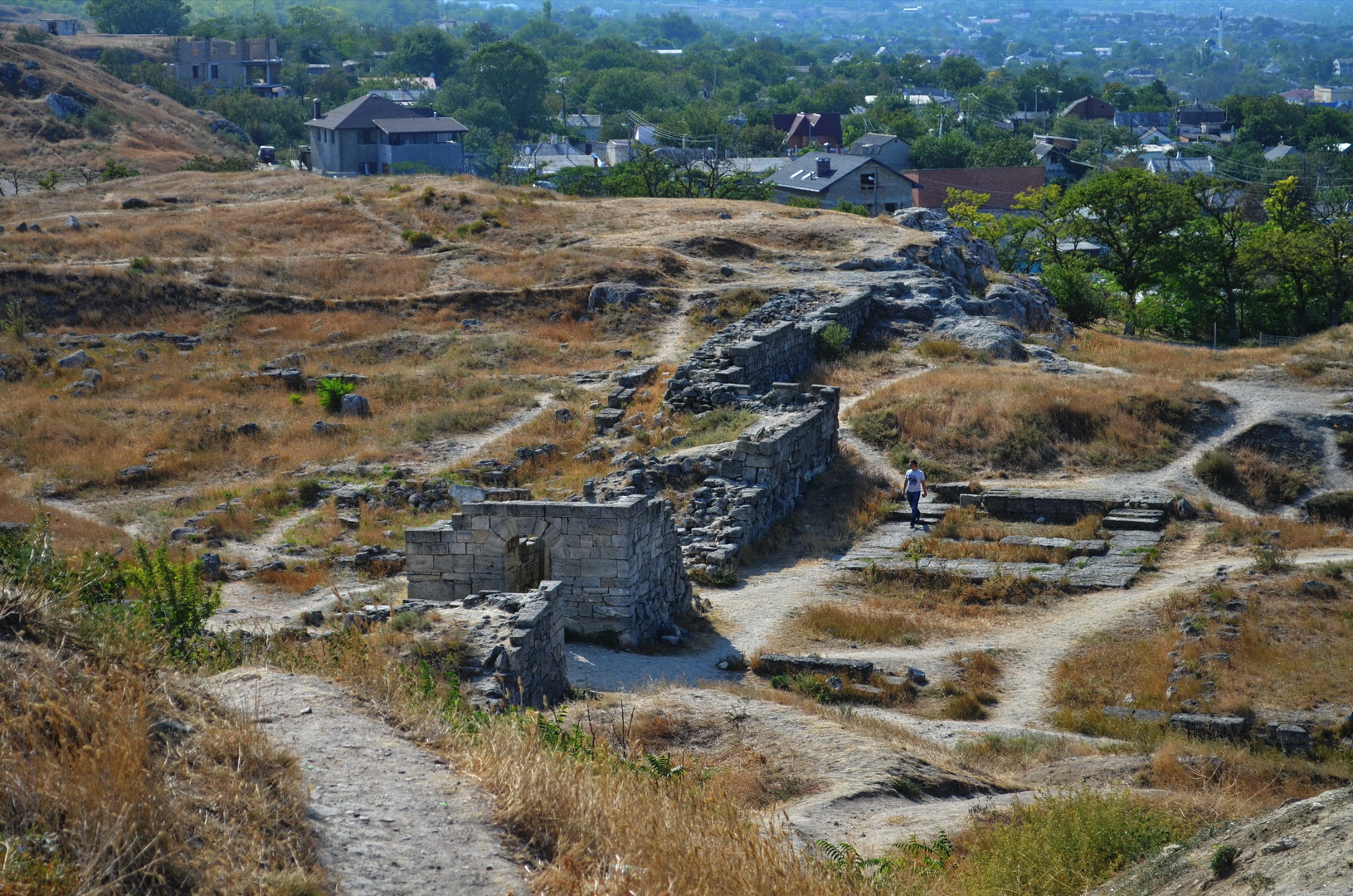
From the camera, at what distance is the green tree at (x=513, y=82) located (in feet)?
398

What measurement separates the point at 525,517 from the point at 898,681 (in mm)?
4260

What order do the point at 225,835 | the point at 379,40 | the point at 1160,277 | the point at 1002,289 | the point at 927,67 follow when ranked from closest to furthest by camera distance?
the point at 225,835
the point at 1002,289
the point at 1160,277
the point at 379,40
the point at 927,67

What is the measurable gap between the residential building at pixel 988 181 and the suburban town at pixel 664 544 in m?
27.2

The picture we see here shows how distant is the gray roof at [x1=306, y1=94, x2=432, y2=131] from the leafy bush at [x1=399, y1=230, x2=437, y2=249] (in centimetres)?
3406

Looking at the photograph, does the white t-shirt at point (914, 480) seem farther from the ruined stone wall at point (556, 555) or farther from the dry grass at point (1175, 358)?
the dry grass at point (1175, 358)

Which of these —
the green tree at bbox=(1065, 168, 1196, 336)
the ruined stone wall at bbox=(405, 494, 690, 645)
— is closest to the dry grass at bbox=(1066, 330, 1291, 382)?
the green tree at bbox=(1065, 168, 1196, 336)

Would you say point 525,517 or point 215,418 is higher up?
point 525,517

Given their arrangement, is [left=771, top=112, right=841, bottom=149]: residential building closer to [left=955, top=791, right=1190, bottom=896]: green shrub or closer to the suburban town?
the suburban town

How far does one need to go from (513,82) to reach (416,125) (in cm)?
5268

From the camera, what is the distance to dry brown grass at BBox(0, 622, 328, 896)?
5.11 metres

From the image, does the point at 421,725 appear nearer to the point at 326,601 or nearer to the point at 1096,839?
the point at 1096,839

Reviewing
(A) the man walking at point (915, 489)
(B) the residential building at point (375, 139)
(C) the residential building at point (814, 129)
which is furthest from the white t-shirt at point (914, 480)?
(C) the residential building at point (814, 129)

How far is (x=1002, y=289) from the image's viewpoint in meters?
32.5

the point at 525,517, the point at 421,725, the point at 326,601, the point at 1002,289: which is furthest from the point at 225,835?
the point at 1002,289
